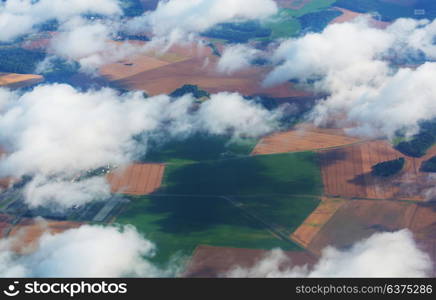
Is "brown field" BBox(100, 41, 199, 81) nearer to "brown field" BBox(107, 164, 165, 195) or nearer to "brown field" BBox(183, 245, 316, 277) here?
"brown field" BBox(107, 164, 165, 195)

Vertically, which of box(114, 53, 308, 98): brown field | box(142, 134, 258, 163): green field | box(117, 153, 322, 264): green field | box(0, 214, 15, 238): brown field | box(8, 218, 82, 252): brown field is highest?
box(114, 53, 308, 98): brown field

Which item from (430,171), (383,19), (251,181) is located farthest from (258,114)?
(383,19)

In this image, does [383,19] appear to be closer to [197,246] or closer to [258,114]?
[258,114]

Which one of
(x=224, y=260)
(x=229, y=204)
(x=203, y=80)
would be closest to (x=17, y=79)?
(x=203, y=80)

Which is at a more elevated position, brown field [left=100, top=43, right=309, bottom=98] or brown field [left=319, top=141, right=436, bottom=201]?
brown field [left=100, top=43, right=309, bottom=98]

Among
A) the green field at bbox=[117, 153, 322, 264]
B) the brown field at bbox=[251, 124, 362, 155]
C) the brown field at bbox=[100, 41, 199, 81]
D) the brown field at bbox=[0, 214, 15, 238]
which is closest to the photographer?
the green field at bbox=[117, 153, 322, 264]

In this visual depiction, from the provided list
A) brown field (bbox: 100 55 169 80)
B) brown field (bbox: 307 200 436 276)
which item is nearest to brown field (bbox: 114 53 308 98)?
brown field (bbox: 100 55 169 80)
